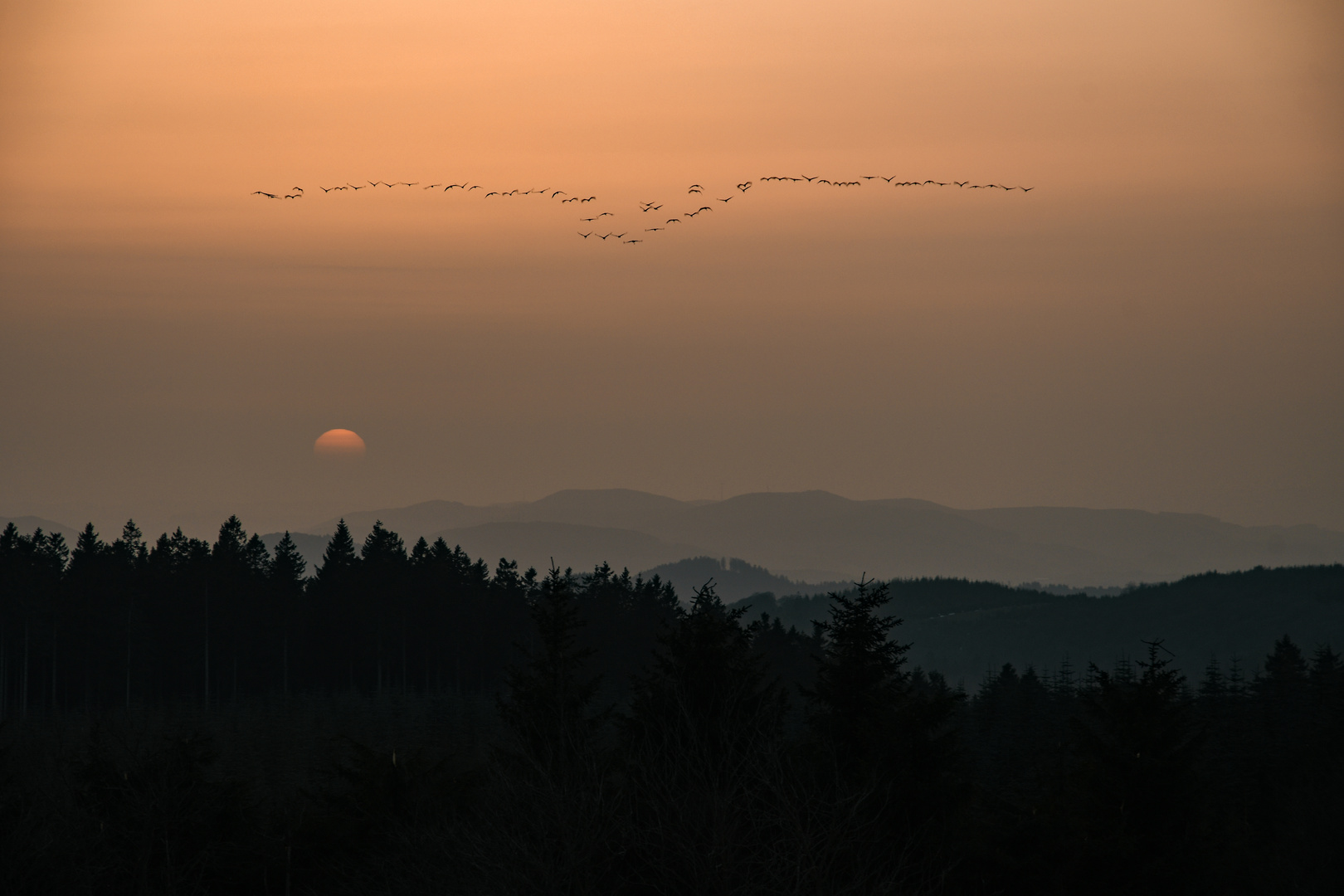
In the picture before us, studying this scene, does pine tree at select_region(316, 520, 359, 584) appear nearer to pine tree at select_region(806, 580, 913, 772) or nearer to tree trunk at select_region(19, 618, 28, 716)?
tree trunk at select_region(19, 618, 28, 716)

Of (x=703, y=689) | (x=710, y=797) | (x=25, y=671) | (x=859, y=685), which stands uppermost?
(x=859, y=685)

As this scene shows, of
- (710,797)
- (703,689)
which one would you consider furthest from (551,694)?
(710,797)

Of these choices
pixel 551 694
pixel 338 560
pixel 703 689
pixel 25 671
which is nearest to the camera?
pixel 703 689

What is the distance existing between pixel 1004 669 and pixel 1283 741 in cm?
4184

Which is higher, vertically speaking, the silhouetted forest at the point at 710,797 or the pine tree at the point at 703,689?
the pine tree at the point at 703,689

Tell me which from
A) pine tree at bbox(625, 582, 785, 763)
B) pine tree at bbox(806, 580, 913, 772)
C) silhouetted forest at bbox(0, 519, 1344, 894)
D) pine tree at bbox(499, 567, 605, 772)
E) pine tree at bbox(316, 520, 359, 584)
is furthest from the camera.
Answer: pine tree at bbox(316, 520, 359, 584)

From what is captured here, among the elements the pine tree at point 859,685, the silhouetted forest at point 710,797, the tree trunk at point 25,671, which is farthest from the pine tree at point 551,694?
the tree trunk at point 25,671

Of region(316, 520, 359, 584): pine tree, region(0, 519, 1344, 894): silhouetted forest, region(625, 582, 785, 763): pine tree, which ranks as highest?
region(316, 520, 359, 584): pine tree

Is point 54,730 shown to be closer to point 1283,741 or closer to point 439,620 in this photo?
point 439,620

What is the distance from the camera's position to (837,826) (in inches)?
832

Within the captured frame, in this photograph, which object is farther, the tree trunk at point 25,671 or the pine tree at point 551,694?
the tree trunk at point 25,671

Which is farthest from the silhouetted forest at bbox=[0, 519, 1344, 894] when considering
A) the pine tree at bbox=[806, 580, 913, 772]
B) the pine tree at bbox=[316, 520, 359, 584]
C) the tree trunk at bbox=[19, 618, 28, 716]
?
the pine tree at bbox=[316, 520, 359, 584]

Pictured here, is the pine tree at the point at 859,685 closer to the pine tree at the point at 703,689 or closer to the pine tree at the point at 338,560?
the pine tree at the point at 703,689

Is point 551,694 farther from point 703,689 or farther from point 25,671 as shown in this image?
point 25,671
